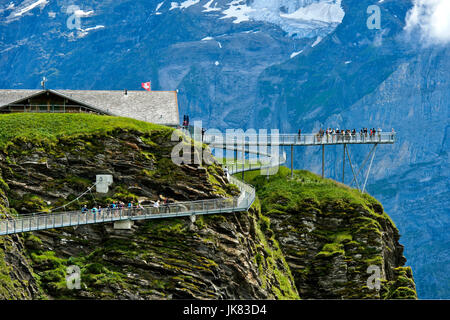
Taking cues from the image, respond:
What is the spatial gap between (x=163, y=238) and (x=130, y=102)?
24.4 meters

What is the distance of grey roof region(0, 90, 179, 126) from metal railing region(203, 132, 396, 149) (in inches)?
215

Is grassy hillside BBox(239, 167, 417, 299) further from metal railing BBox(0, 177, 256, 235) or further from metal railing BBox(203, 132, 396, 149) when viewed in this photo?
metal railing BBox(0, 177, 256, 235)

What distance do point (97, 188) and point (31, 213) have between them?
7.25m

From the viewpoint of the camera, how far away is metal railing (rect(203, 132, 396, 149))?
3722 inches

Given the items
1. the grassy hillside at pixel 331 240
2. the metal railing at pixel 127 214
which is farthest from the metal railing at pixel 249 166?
the metal railing at pixel 127 214

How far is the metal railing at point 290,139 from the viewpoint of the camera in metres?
94.6

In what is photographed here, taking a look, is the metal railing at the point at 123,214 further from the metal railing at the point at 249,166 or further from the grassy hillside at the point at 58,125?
the metal railing at the point at 249,166

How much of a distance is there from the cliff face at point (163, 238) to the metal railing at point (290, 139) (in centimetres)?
747

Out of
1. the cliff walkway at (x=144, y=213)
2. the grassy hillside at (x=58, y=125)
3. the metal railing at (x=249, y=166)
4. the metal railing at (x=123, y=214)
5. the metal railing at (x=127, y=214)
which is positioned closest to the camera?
the metal railing at (x=123, y=214)

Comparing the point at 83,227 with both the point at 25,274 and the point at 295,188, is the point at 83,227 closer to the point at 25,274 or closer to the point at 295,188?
the point at 25,274

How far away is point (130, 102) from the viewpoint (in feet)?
316

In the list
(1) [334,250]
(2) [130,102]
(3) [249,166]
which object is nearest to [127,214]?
(2) [130,102]

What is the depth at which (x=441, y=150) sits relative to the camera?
194 metres

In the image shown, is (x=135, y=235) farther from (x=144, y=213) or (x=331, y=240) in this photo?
(x=331, y=240)
